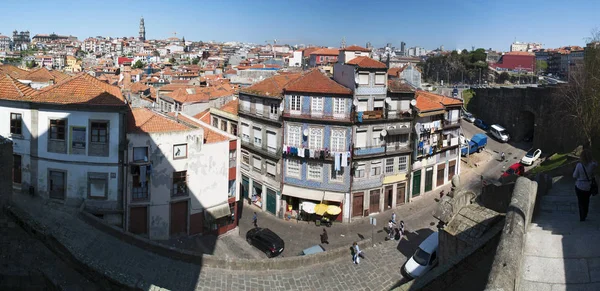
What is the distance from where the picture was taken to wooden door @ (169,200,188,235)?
23627 mm

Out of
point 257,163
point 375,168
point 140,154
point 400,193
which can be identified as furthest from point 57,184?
point 400,193

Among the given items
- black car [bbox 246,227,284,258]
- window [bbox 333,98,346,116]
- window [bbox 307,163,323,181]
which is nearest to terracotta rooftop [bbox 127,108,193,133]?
black car [bbox 246,227,284,258]

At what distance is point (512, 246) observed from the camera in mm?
6535

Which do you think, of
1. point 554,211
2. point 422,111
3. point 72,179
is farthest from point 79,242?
point 422,111

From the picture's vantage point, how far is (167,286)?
639 inches

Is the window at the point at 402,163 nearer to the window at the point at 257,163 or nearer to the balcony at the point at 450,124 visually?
the balcony at the point at 450,124

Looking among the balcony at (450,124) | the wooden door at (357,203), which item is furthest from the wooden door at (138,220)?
the balcony at (450,124)

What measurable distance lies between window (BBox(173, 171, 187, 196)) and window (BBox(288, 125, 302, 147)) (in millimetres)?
9457

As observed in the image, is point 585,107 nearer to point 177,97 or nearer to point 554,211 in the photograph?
point 554,211

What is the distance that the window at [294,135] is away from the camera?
30.8m

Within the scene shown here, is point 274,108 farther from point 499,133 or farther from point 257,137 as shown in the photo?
point 499,133

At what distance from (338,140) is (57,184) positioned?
17045 mm

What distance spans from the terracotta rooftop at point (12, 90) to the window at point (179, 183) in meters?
8.19

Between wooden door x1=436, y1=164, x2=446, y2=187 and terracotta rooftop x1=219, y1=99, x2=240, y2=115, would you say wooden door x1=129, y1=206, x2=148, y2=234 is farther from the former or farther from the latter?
wooden door x1=436, y1=164, x2=446, y2=187
